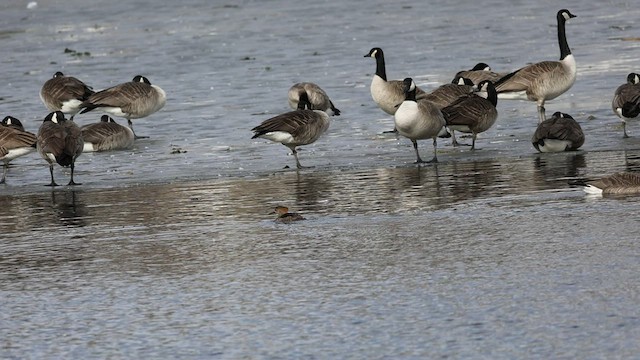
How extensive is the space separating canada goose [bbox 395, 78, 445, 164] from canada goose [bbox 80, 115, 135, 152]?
437 centimetres

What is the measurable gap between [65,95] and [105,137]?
2662 millimetres

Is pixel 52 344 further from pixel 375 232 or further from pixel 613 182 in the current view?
pixel 613 182

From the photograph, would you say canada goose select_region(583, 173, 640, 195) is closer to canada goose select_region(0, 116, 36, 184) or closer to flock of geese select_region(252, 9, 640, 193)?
flock of geese select_region(252, 9, 640, 193)

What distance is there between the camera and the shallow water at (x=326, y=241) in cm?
770

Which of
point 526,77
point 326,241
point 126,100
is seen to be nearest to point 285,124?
point 526,77

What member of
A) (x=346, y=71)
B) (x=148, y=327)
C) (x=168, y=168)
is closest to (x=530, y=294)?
(x=148, y=327)

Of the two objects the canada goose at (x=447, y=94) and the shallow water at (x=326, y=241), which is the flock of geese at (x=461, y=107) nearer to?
the canada goose at (x=447, y=94)

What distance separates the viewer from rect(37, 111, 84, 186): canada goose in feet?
49.6

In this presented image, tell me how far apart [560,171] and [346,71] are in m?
12.3

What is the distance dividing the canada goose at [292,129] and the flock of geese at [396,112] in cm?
1

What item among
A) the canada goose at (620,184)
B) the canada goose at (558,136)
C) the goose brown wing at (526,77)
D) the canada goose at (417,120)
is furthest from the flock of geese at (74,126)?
the canada goose at (620,184)

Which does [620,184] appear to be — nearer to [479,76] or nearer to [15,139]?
[15,139]

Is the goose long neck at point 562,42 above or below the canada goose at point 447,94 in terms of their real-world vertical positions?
above

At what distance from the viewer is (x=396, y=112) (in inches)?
619
